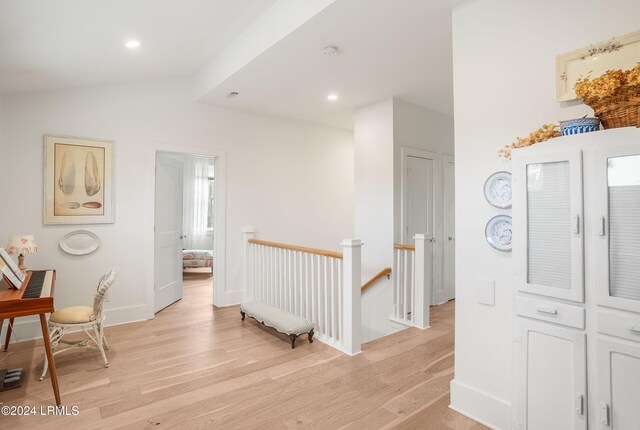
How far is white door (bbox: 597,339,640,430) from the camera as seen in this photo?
4.60ft

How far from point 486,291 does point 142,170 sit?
155 inches

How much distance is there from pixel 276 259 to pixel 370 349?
5.23ft

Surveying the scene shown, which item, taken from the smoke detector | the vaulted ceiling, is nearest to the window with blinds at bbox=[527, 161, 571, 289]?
the vaulted ceiling

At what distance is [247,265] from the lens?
4.89 metres

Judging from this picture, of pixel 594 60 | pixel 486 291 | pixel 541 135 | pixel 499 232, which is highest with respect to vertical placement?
pixel 594 60

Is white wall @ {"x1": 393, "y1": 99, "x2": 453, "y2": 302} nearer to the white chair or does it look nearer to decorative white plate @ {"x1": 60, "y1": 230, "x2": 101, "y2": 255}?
the white chair

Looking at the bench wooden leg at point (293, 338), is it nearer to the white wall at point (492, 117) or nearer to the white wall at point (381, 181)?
the white wall at point (381, 181)

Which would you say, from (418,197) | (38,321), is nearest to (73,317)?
(38,321)

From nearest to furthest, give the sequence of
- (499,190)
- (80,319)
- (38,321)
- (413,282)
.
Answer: (499,190)
(80,319)
(38,321)
(413,282)

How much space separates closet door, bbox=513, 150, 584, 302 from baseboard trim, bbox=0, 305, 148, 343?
4.12m

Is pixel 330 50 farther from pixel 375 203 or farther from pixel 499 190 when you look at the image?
pixel 375 203

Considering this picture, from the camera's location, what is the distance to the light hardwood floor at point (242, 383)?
2.18m

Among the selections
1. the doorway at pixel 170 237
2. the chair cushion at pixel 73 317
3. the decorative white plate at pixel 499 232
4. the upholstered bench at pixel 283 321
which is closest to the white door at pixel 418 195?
the upholstered bench at pixel 283 321

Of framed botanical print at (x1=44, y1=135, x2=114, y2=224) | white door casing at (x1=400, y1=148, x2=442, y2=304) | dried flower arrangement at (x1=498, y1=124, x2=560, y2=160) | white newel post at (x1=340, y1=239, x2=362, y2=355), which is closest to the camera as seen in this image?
dried flower arrangement at (x1=498, y1=124, x2=560, y2=160)
